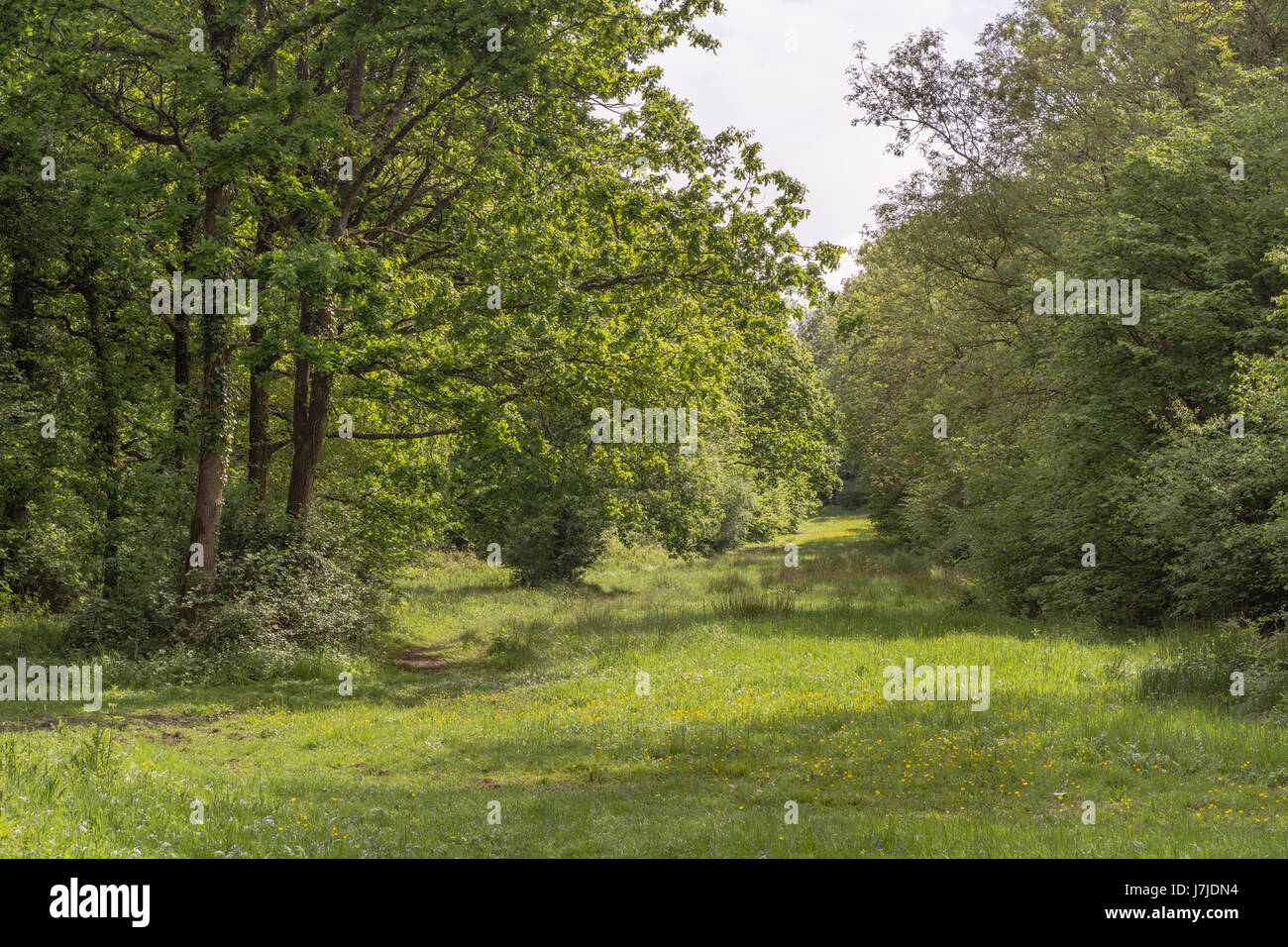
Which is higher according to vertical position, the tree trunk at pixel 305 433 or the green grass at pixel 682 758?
the tree trunk at pixel 305 433

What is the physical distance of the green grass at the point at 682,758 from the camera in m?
7.88

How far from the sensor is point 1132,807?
8.96 meters

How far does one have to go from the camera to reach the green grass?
788 centimetres

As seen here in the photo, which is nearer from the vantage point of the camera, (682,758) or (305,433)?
(682,758)

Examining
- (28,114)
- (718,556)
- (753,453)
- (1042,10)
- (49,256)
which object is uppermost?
(1042,10)

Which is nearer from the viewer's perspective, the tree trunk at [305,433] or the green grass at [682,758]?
the green grass at [682,758]

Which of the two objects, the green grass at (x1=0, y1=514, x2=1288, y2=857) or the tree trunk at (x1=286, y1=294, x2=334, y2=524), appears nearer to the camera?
the green grass at (x1=0, y1=514, x2=1288, y2=857)

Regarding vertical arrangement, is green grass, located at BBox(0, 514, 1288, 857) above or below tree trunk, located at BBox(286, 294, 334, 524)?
below

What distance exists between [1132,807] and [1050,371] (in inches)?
566

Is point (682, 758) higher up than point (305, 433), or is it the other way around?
point (305, 433)

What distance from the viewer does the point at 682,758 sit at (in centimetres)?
1156
